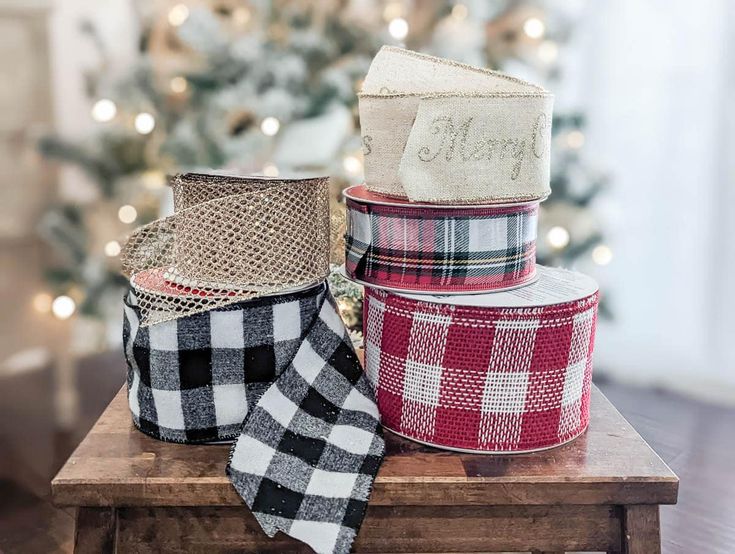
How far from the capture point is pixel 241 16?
186 centimetres

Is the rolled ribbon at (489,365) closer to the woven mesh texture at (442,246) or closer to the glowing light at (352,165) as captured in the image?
the woven mesh texture at (442,246)

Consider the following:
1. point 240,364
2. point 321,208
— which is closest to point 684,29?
point 321,208

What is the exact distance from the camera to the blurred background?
1.81 m

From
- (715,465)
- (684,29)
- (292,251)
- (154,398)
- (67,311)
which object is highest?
(684,29)

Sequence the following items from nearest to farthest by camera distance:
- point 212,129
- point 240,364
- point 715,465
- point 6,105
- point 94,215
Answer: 1. point 240,364
2. point 715,465
3. point 212,129
4. point 94,215
5. point 6,105

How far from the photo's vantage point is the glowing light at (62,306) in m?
1.95

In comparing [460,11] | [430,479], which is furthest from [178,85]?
[430,479]

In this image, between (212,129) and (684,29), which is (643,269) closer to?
(684,29)

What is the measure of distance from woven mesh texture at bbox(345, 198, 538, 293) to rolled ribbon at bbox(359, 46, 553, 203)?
2 cm

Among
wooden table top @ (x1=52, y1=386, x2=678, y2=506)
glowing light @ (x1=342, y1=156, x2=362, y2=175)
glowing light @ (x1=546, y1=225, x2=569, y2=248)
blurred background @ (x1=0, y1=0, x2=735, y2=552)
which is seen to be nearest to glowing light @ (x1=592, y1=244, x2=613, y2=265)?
blurred background @ (x1=0, y1=0, x2=735, y2=552)

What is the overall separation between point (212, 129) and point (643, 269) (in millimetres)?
1296

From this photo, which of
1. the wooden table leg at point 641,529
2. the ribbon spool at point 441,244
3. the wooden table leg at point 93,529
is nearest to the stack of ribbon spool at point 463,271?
the ribbon spool at point 441,244

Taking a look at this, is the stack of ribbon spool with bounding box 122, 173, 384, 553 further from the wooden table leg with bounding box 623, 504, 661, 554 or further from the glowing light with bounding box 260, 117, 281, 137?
the glowing light with bounding box 260, 117, 281, 137

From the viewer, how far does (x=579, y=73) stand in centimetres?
226
